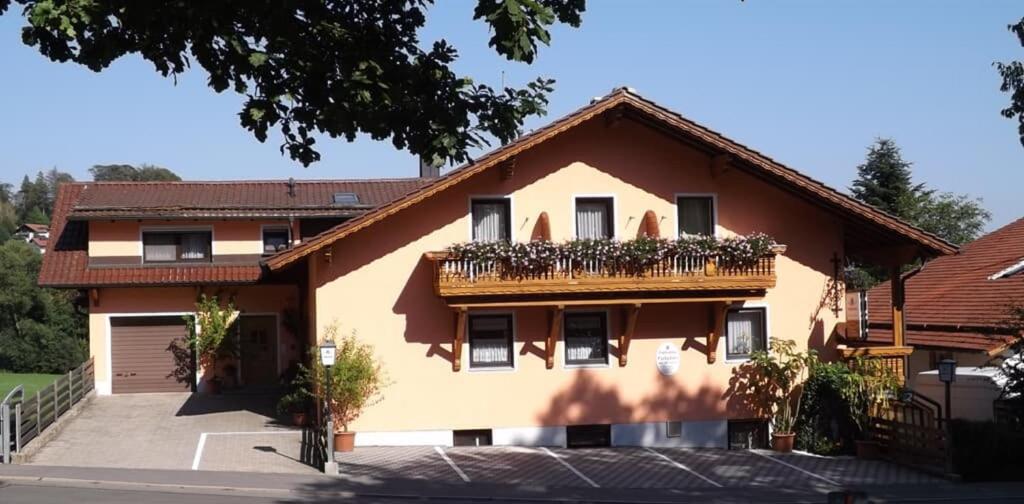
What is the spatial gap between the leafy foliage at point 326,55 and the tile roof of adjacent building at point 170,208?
20292mm

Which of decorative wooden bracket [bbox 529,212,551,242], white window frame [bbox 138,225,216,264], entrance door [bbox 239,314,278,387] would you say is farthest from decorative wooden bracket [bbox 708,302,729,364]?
white window frame [bbox 138,225,216,264]

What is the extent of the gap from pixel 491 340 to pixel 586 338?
1.91 m

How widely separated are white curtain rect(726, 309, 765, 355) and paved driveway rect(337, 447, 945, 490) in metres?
2.08

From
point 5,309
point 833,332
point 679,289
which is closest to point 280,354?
point 679,289

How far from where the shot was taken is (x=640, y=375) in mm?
22000

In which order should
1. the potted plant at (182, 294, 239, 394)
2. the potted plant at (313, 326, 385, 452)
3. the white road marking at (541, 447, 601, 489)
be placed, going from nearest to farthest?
the white road marking at (541, 447, 601, 489) < the potted plant at (313, 326, 385, 452) < the potted plant at (182, 294, 239, 394)

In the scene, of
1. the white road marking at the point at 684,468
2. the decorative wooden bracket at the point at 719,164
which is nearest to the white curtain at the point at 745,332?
the white road marking at the point at 684,468

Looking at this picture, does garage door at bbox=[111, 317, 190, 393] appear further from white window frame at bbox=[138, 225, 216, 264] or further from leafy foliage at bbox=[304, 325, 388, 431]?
leafy foliage at bbox=[304, 325, 388, 431]

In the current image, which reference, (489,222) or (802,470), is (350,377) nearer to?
(489,222)

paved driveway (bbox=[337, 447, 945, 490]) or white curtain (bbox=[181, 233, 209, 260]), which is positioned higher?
white curtain (bbox=[181, 233, 209, 260])

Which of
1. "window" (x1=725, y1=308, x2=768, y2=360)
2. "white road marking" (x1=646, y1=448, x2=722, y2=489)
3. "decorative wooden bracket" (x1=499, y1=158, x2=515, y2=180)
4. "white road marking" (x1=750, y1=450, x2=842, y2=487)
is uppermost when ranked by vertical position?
"decorative wooden bracket" (x1=499, y1=158, x2=515, y2=180)

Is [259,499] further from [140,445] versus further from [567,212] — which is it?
[567,212]

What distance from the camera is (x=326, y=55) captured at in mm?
7145

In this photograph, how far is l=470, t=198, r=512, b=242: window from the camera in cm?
2167
